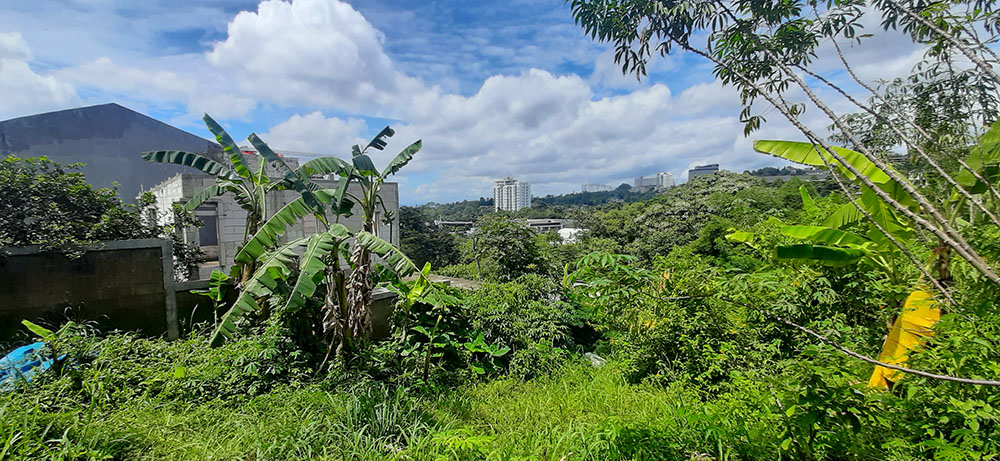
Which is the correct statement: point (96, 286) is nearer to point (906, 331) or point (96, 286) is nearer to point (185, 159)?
point (185, 159)

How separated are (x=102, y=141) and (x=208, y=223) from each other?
14.0 feet

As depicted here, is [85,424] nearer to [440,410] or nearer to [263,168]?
→ [440,410]

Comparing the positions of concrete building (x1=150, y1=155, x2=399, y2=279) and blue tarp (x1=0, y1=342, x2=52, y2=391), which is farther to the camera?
concrete building (x1=150, y1=155, x2=399, y2=279)

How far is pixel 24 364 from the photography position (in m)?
3.22

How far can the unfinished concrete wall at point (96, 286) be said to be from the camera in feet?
13.0

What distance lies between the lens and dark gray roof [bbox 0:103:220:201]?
908 centimetres

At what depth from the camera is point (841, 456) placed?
203 centimetres

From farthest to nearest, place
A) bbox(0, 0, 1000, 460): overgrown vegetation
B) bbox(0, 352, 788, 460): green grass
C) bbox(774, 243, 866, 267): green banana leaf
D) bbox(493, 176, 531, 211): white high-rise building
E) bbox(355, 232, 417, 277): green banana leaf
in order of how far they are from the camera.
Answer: bbox(493, 176, 531, 211): white high-rise building
bbox(355, 232, 417, 277): green banana leaf
bbox(774, 243, 866, 267): green banana leaf
bbox(0, 352, 788, 460): green grass
bbox(0, 0, 1000, 460): overgrown vegetation

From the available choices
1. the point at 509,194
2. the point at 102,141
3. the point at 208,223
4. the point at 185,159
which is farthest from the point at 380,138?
the point at 509,194

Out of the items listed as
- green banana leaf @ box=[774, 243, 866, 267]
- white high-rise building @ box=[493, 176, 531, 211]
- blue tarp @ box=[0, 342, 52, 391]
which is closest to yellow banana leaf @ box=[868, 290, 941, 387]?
green banana leaf @ box=[774, 243, 866, 267]

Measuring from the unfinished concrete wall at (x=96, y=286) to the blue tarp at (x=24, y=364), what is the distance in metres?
1.02

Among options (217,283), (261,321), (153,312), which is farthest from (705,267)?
(153,312)

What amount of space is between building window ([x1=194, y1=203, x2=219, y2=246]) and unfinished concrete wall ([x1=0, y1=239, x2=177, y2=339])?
4.42 metres

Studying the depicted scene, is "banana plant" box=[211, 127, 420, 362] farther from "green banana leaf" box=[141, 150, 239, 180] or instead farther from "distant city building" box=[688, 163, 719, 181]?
"distant city building" box=[688, 163, 719, 181]
